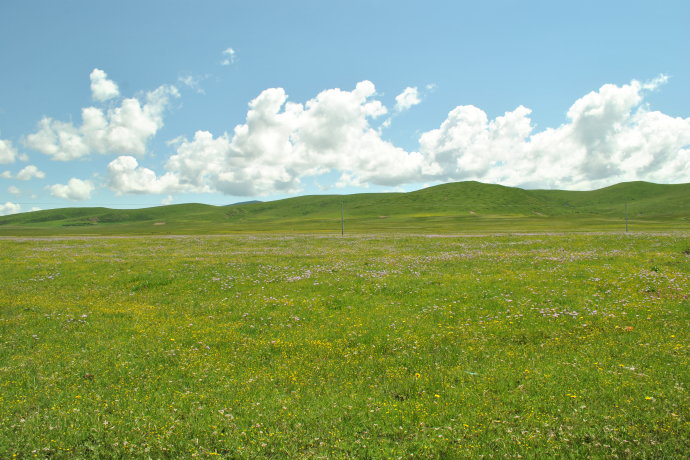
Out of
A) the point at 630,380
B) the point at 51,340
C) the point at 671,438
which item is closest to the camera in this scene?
the point at 671,438

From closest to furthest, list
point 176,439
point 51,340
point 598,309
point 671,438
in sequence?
1. point 671,438
2. point 176,439
3. point 51,340
4. point 598,309

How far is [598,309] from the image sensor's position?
1452 cm

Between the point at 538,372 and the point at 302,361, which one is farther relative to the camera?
the point at 302,361

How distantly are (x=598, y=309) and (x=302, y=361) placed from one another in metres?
12.1

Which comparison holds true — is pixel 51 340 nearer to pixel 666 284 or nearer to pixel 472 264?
pixel 472 264

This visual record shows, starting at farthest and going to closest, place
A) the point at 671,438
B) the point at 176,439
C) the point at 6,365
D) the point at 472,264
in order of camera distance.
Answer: the point at 472,264, the point at 6,365, the point at 176,439, the point at 671,438

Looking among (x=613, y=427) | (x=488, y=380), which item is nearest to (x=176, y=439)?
(x=488, y=380)

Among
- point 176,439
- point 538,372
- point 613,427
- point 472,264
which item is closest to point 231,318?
point 176,439

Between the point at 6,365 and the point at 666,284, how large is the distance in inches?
1049

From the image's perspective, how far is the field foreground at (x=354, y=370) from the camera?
23.1ft

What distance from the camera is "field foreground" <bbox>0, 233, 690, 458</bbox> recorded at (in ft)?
23.1

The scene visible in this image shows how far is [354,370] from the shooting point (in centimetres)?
1014

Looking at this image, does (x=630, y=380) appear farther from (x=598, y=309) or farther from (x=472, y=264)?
(x=472, y=264)

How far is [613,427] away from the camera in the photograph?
7.06m
